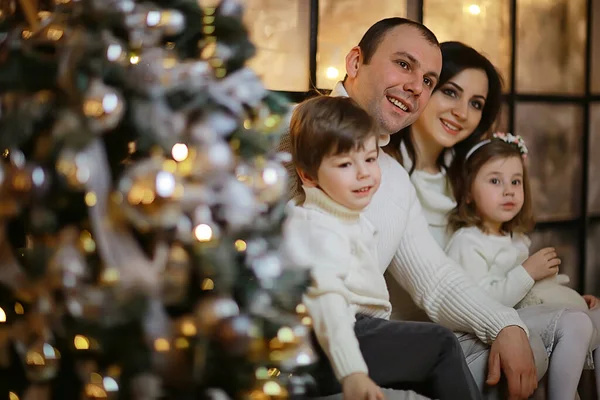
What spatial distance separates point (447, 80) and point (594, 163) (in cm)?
132

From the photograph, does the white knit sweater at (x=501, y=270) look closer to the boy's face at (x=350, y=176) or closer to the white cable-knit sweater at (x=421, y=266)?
the white cable-knit sweater at (x=421, y=266)

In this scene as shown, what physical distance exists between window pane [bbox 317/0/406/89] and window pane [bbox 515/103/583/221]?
87 cm

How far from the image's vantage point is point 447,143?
248cm

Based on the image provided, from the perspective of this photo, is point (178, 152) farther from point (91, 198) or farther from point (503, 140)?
point (503, 140)

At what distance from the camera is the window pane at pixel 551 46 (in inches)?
127

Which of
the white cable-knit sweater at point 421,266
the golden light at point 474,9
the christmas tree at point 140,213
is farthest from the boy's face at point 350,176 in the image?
the golden light at point 474,9

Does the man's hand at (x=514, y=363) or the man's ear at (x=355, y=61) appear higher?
the man's ear at (x=355, y=61)

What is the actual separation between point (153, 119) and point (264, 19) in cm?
118

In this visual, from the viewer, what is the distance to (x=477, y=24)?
3.05m

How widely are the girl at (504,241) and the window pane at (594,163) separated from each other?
41.3 inches

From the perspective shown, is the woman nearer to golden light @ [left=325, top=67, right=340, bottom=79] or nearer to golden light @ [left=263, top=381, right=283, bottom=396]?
golden light @ [left=325, top=67, right=340, bottom=79]

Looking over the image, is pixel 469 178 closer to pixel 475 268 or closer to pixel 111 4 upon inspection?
pixel 475 268

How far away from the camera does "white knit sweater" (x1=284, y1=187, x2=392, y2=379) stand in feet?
5.73

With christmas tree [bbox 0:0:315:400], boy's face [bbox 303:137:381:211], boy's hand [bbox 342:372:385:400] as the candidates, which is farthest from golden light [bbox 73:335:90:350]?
boy's face [bbox 303:137:381:211]
